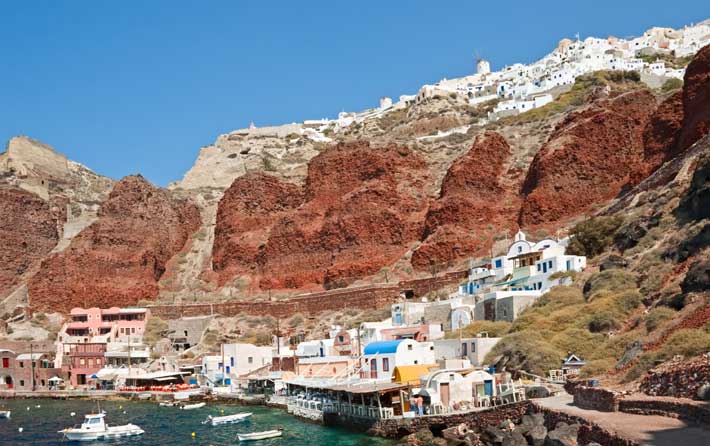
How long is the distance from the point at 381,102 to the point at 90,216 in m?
75.3

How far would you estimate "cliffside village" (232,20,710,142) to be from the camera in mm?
103062

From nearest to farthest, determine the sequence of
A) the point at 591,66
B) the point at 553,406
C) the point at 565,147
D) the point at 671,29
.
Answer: the point at 553,406
the point at 565,147
the point at 591,66
the point at 671,29

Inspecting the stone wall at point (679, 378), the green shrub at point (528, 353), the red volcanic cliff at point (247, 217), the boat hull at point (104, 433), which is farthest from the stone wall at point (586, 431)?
the red volcanic cliff at point (247, 217)

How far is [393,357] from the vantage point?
4119 centimetres

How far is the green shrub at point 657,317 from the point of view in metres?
31.9

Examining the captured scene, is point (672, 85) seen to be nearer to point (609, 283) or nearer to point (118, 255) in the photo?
point (609, 283)

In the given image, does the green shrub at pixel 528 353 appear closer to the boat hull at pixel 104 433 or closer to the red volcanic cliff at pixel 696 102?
the boat hull at pixel 104 433

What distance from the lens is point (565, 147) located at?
230 feet

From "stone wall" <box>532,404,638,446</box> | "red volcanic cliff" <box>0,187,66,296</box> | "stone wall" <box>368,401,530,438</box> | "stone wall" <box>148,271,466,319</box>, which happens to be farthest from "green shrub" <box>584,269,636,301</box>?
"red volcanic cliff" <box>0,187,66,296</box>

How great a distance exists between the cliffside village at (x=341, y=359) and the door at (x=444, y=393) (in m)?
0.05

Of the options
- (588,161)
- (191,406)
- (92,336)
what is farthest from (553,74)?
(191,406)

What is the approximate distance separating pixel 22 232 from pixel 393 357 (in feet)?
206

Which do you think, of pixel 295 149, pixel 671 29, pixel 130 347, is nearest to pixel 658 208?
pixel 130 347

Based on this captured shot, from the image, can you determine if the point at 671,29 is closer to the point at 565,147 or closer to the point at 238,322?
the point at 565,147
